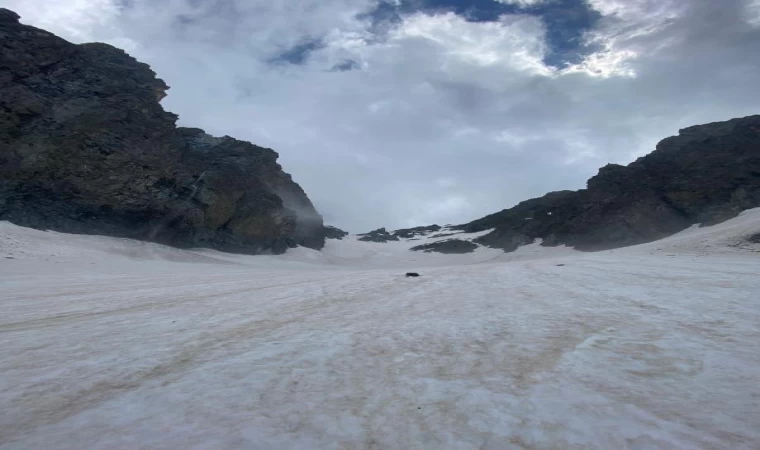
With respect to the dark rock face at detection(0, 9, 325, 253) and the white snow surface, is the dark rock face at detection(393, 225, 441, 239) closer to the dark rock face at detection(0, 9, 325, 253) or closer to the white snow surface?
the dark rock face at detection(0, 9, 325, 253)

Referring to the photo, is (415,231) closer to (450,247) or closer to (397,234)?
(397,234)

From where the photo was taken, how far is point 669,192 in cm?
5000

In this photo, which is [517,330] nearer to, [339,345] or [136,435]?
[339,345]

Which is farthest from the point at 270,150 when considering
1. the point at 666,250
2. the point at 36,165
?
the point at 666,250

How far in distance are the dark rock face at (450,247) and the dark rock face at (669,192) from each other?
844cm

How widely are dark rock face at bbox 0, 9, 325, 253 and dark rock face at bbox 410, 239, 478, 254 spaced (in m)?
36.8

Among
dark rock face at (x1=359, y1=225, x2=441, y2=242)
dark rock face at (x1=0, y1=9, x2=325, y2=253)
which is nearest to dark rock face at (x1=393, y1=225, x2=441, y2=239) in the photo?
dark rock face at (x1=359, y1=225, x2=441, y2=242)

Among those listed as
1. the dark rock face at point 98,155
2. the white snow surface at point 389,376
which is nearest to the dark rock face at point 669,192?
the dark rock face at point 98,155

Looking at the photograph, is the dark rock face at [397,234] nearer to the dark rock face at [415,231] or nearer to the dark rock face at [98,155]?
the dark rock face at [415,231]

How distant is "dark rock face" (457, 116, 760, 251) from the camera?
150 ft

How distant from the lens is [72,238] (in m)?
28.7

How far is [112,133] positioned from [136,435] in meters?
38.3

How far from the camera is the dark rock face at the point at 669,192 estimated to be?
45.8m

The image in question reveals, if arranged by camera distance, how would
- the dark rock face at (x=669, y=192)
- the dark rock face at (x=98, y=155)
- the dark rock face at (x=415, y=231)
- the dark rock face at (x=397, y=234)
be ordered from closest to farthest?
the dark rock face at (x=98, y=155)
the dark rock face at (x=669, y=192)
the dark rock face at (x=397, y=234)
the dark rock face at (x=415, y=231)
